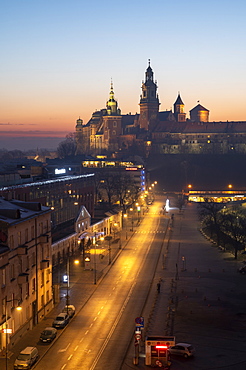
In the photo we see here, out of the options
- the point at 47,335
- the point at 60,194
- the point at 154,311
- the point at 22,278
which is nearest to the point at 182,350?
the point at 47,335

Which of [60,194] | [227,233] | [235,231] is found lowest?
[227,233]

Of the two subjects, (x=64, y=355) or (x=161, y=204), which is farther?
(x=161, y=204)

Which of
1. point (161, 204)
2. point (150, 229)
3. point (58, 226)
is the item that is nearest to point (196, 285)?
point (58, 226)

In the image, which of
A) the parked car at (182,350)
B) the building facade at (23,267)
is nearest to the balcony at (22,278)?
the building facade at (23,267)

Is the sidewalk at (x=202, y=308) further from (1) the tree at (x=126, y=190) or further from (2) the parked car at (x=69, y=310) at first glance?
(1) the tree at (x=126, y=190)

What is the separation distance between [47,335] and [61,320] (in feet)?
11.3

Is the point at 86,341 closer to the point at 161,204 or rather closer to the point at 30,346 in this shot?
the point at 30,346

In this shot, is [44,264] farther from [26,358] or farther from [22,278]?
[26,358]

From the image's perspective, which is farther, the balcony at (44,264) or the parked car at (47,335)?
the balcony at (44,264)

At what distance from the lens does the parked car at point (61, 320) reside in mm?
41375

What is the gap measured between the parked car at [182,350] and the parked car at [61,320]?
835cm

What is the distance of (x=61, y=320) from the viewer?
42.0 meters

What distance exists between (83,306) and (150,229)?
1965 inches

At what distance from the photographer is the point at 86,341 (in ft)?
128
